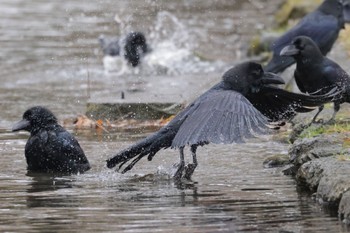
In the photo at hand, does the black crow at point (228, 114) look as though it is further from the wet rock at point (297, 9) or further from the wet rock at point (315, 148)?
the wet rock at point (297, 9)

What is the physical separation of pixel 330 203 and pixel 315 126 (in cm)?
243

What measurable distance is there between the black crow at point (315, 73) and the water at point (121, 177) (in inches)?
25.0

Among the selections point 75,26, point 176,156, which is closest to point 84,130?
point 176,156

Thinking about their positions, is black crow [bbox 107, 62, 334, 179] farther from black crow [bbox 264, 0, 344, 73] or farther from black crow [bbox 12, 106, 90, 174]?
black crow [bbox 264, 0, 344, 73]

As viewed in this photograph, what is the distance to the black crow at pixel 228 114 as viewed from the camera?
25.1ft

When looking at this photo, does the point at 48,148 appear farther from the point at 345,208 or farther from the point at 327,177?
the point at 345,208

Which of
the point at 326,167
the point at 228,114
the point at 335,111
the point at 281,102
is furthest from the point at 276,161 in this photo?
the point at 326,167

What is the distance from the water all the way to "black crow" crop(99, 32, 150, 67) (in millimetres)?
241

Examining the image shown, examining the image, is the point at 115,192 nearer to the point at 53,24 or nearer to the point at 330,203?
the point at 330,203

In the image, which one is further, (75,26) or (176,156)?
(75,26)

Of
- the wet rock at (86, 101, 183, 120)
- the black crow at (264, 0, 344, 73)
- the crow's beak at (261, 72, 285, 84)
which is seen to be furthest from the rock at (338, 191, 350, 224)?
the black crow at (264, 0, 344, 73)

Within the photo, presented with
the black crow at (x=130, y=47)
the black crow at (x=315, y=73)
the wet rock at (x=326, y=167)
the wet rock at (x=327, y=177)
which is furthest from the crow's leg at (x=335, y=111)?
the black crow at (x=130, y=47)

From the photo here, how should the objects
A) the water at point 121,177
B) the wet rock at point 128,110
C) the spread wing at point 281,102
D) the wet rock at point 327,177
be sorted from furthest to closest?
the wet rock at point 128,110 < the spread wing at point 281,102 < the wet rock at point 327,177 < the water at point 121,177

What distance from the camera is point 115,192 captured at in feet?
25.0
